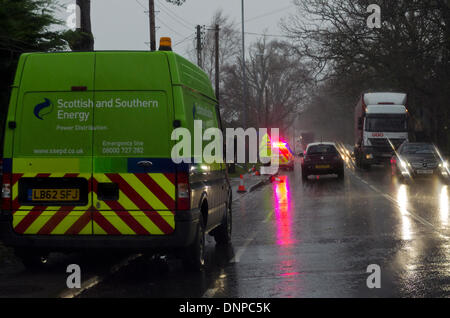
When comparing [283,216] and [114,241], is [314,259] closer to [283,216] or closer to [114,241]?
[114,241]

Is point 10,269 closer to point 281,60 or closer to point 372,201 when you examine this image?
point 372,201

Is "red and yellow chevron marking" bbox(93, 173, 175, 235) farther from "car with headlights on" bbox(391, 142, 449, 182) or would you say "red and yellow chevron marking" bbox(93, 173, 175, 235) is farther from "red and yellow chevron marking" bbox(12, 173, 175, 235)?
"car with headlights on" bbox(391, 142, 449, 182)

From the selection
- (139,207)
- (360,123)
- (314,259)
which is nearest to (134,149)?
(139,207)

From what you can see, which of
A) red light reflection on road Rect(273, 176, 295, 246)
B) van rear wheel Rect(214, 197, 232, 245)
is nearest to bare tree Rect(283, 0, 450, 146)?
red light reflection on road Rect(273, 176, 295, 246)

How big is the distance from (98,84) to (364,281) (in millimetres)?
3737

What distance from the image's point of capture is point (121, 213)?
828 cm

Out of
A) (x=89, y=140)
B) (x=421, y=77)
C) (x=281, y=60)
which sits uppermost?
(x=281, y=60)

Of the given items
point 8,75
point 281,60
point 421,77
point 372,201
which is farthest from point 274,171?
point 281,60

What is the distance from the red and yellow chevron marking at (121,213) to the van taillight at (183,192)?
0.07 meters

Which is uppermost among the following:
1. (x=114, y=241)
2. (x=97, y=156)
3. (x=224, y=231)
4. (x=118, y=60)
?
(x=118, y=60)

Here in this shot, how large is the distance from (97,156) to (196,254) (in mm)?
1676

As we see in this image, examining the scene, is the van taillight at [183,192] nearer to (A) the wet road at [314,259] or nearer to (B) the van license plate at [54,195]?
(A) the wet road at [314,259]

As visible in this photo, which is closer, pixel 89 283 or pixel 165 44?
pixel 89 283
